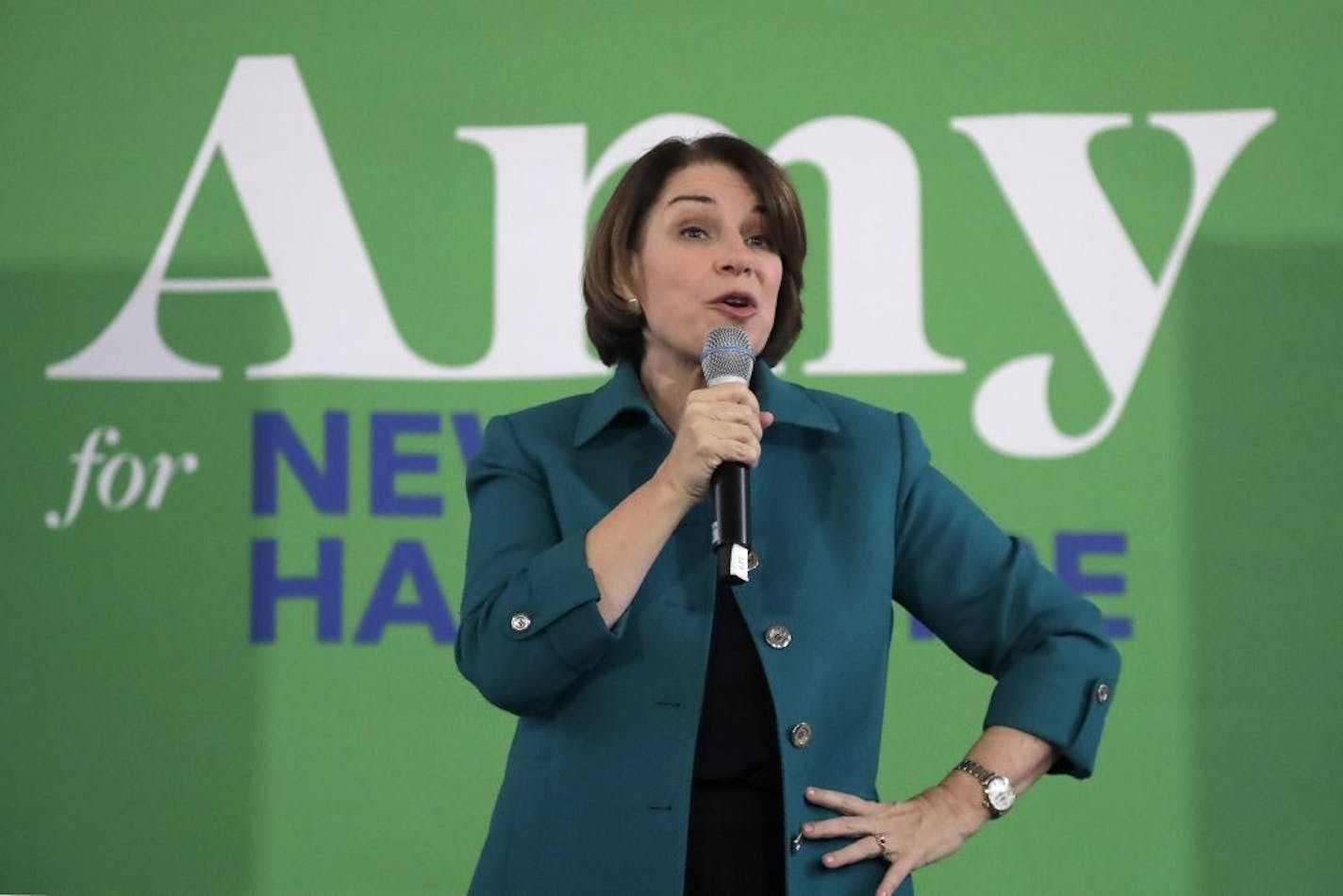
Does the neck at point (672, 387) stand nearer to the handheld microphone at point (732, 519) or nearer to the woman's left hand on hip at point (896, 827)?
the handheld microphone at point (732, 519)

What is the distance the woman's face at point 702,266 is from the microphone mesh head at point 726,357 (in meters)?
0.03

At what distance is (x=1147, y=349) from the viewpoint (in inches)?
137

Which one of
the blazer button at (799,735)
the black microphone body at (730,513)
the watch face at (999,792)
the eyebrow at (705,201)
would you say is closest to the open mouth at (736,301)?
the eyebrow at (705,201)

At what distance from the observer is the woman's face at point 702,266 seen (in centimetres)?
184

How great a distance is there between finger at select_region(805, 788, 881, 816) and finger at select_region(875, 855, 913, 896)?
0.06 metres

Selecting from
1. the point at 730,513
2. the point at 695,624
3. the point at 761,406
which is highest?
the point at 761,406

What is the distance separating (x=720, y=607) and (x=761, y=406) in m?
0.23

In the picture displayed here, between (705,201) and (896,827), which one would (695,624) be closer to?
(896,827)

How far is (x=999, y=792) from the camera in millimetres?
1788

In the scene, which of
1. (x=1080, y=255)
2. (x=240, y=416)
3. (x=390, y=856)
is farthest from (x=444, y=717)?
(x=1080, y=255)

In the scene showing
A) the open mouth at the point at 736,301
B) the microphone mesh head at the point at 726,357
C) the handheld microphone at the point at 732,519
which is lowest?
the handheld microphone at the point at 732,519

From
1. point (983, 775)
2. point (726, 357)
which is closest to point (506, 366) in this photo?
point (726, 357)

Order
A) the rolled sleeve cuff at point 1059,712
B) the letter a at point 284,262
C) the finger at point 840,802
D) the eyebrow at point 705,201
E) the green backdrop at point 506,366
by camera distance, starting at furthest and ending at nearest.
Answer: the letter a at point 284,262
the green backdrop at point 506,366
the eyebrow at point 705,201
the rolled sleeve cuff at point 1059,712
the finger at point 840,802

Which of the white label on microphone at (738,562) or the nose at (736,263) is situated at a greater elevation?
the nose at (736,263)
